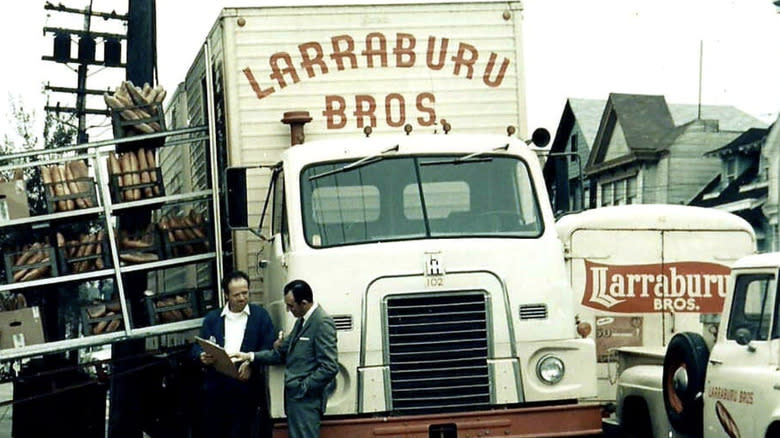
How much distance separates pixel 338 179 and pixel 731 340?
11.3ft

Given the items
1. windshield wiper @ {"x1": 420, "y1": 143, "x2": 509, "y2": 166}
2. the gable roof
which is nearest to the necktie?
windshield wiper @ {"x1": 420, "y1": 143, "x2": 509, "y2": 166}

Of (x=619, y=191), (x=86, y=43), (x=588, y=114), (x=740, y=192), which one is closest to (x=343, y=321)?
(x=86, y=43)

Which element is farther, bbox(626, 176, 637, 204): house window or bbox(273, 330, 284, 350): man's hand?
bbox(626, 176, 637, 204): house window

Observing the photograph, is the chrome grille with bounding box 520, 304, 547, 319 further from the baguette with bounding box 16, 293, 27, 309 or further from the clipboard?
the baguette with bounding box 16, 293, 27, 309

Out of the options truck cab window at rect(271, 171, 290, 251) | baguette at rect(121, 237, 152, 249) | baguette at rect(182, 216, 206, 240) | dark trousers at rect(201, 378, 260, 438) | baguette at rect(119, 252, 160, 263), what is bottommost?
dark trousers at rect(201, 378, 260, 438)

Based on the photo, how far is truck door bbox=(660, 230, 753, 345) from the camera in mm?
13414

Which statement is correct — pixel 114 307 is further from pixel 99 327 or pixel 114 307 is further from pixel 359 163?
pixel 359 163

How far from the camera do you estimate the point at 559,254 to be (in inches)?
440

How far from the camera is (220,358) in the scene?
11.2 m

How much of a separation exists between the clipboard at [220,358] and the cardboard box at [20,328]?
9.58 feet

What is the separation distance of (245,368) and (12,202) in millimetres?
3618

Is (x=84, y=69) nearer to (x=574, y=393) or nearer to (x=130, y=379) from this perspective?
(x=130, y=379)

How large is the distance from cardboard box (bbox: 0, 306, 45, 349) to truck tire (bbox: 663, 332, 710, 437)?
6.15 m

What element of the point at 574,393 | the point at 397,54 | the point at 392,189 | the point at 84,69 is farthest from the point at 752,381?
the point at 84,69
